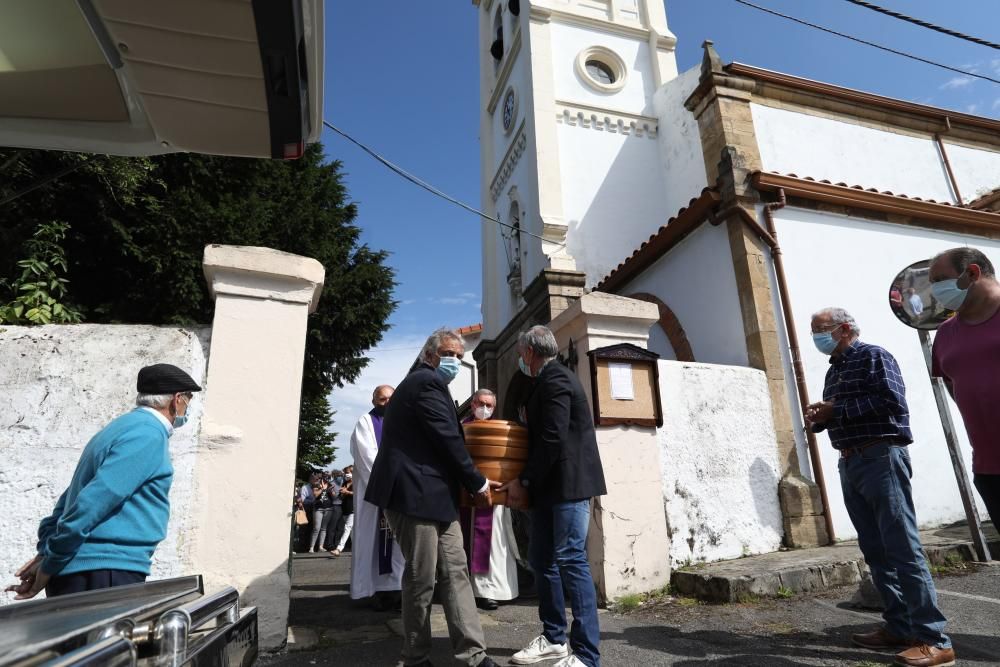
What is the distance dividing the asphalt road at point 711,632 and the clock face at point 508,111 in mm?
13929

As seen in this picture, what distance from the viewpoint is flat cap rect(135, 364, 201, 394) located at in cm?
251

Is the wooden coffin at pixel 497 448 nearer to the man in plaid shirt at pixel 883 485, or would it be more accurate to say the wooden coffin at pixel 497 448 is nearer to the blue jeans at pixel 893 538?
the man in plaid shirt at pixel 883 485

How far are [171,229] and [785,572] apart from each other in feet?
29.2

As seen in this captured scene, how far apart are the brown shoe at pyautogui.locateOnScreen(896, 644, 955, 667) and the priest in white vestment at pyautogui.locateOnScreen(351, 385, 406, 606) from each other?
3276 millimetres

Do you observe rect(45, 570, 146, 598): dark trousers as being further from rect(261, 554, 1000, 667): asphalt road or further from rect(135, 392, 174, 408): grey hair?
rect(261, 554, 1000, 667): asphalt road

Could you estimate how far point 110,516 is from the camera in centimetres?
222

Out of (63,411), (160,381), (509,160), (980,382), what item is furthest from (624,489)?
(509,160)

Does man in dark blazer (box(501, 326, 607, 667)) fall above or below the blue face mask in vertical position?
below

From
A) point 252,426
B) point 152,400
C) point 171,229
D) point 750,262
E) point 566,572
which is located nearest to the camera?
point 152,400

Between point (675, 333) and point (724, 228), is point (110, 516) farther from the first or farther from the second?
point (675, 333)

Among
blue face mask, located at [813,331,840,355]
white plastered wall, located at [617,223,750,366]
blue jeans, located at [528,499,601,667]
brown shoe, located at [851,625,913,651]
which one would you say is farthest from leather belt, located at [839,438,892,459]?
white plastered wall, located at [617,223,750,366]

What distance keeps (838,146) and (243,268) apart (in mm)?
9845

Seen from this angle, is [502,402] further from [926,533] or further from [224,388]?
[224,388]

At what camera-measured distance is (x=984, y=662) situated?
2.82 meters
